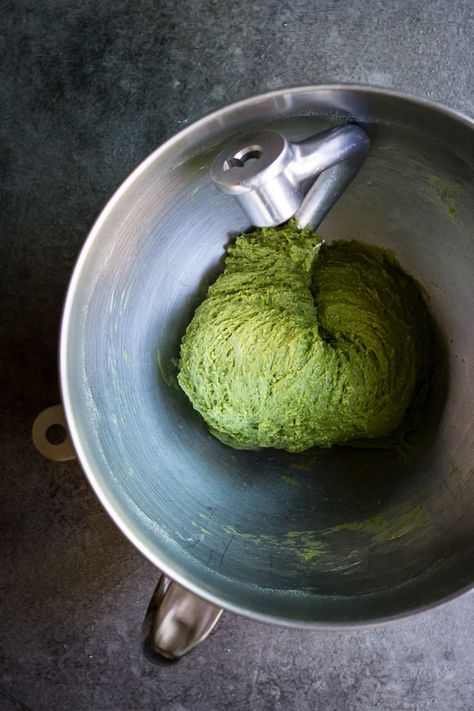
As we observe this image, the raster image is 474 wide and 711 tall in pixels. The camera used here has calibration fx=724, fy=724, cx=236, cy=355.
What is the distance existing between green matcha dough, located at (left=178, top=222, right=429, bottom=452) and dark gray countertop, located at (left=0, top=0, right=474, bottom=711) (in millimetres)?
294

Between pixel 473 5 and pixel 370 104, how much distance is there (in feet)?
1.54

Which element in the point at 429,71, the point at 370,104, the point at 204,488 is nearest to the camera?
the point at 370,104

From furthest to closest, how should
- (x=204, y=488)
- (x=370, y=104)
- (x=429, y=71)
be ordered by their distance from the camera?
(x=429, y=71) < (x=204, y=488) < (x=370, y=104)

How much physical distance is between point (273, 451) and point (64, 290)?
422 mm

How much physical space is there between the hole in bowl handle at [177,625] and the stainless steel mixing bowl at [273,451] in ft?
0.29

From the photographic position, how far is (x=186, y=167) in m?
0.88

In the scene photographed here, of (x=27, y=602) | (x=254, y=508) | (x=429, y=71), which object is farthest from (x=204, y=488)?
(x=429, y=71)

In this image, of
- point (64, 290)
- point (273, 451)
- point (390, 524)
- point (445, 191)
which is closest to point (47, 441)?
point (64, 290)

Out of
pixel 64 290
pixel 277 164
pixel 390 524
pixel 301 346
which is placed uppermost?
pixel 277 164

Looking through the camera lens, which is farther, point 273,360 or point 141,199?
point 273,360

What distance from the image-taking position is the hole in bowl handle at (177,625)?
931 mm

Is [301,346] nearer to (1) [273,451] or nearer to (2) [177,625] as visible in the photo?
(1) [273,451]

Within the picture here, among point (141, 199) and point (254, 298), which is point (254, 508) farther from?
point (141, 199)

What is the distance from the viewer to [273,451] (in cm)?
107
